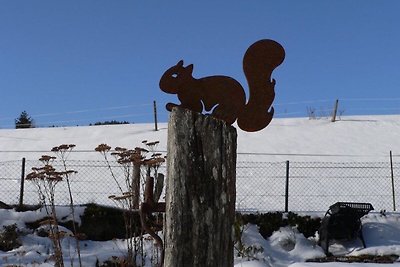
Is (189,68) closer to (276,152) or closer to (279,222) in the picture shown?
(279,222)

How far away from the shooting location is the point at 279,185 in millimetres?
13172

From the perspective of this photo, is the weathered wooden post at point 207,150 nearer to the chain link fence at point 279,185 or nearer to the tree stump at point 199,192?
the tree stump at point 199,192

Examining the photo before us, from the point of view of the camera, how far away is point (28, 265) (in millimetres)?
7465

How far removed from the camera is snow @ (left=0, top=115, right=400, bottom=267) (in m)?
8.33

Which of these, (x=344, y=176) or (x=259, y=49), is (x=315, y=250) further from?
(x=259, y=49)

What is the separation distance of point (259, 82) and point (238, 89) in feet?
0.30

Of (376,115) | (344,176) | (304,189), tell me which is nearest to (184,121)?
(304,189)

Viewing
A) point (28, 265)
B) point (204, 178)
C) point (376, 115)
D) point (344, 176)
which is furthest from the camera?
point (376, 115)

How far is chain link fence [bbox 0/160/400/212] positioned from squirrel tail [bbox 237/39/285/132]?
882 centimetres

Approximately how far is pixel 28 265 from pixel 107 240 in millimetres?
1768

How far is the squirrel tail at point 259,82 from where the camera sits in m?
2.21

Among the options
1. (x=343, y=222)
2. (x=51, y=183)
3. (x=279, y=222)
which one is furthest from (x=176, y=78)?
(x=279, y=222)

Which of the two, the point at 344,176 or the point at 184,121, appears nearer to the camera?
the point at 184,121

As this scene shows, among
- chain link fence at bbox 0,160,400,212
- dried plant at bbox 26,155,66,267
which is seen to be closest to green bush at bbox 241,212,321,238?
chain link fence at bbox 0,160,400,212
